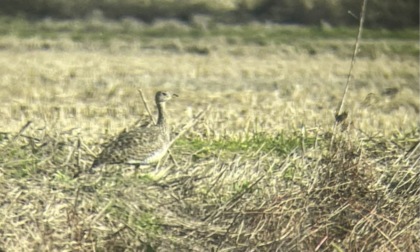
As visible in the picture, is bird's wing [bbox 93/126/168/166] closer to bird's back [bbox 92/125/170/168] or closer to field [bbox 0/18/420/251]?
bird's back [bbox 92/125/170/168]

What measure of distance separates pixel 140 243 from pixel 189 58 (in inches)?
557

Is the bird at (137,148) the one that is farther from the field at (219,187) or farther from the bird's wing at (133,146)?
the field at (219,187)

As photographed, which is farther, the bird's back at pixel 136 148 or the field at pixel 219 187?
the bird's back at pixel 136 148

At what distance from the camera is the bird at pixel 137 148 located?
873 cm

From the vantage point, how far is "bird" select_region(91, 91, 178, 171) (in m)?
8.73

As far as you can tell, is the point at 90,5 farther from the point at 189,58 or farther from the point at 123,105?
the point at 123,105

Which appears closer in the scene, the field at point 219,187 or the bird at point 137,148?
the field at point 219,187

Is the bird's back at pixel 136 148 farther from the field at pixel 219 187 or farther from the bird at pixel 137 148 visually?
the field at pixel 219 187

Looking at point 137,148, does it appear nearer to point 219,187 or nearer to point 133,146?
point 133,146

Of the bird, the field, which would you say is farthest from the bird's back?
the field

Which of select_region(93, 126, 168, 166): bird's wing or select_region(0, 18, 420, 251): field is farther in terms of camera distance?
select_region(93, 126, 168, 166): bird's wing

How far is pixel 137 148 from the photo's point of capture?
9117mm

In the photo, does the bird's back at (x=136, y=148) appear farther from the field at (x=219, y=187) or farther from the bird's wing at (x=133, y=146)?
the field at (x=219, y=187)

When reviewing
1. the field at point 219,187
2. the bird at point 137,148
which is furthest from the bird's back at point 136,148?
the field at point 219,187
